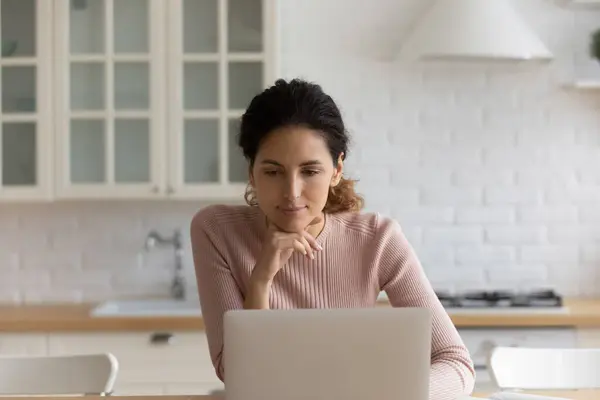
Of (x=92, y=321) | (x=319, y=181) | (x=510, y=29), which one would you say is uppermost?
(x=510, y=29)

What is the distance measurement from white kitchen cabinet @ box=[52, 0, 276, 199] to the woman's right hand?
1.54 m

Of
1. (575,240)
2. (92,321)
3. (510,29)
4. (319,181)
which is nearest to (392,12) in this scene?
(510,29)

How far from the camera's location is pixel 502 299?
135 inches

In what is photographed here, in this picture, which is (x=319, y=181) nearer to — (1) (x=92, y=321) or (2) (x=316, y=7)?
(1) (x=92, y=321)

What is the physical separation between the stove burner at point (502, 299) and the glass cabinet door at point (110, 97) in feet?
4.00

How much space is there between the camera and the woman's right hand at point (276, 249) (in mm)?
1912

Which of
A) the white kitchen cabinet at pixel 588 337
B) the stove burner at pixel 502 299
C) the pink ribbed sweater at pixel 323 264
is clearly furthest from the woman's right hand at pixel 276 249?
the white kitchen cabinet at pixel 588 337

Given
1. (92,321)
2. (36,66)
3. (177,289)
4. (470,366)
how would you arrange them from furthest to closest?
(177,289), (36,66), (92,321), (470,366)

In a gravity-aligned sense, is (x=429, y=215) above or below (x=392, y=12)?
below

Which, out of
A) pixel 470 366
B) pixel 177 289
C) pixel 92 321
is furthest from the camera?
→ pixel 177 289

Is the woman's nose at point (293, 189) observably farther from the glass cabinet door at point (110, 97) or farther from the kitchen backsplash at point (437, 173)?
the kitchen backsplash at point (437, 173)

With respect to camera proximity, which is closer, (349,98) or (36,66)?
(36,66)

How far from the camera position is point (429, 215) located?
3.81m

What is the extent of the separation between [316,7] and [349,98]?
A: 1.36 ft
